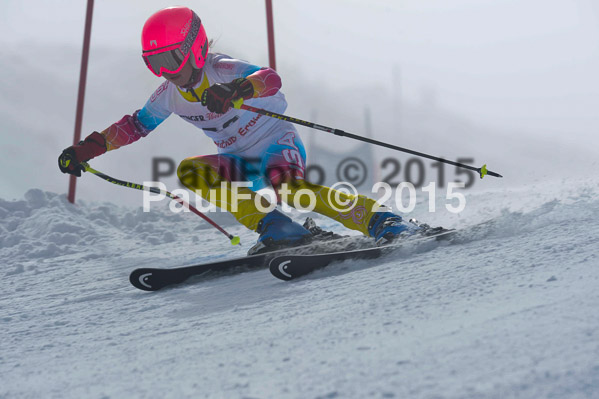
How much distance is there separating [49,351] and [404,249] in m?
1.50

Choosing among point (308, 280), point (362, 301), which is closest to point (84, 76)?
point (308, 280)

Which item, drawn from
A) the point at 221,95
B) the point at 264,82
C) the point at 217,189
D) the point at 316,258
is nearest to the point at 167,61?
the point at 221,95

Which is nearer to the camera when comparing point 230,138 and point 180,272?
point 180,272

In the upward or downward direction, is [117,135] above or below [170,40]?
below

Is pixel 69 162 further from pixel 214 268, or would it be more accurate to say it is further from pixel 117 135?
pixel 214 268

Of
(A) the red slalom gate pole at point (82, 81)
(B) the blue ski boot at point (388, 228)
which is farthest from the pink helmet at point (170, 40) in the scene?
(A) the red slalom gate pole at point (82, 81)

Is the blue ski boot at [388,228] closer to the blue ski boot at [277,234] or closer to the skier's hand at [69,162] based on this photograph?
the blue ski boot at [277,234]

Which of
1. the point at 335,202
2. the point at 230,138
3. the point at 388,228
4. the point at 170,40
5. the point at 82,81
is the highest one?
the point at 82,81

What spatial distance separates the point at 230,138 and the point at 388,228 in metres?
1.00

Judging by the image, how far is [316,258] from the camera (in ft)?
8.39

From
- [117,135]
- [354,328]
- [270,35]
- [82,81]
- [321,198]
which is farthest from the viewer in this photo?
[82,81]

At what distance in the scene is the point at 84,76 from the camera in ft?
17.7

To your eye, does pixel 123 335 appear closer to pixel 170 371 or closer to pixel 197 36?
pixel 170 371

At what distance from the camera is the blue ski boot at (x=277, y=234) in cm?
301
